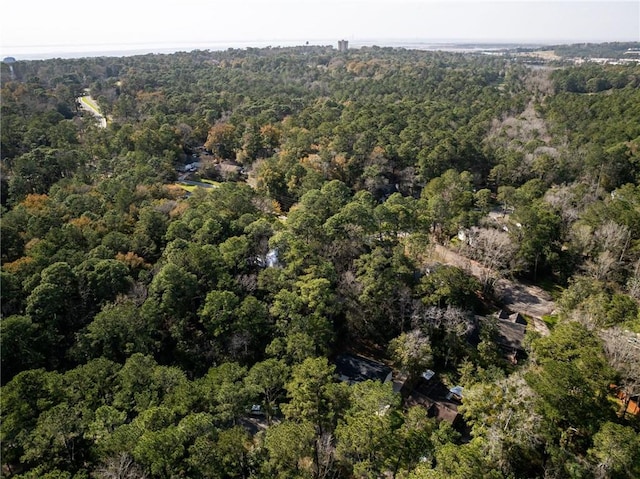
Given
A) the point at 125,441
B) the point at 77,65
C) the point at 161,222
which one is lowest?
the point at 125,441

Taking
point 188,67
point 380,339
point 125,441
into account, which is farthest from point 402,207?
point 188,67

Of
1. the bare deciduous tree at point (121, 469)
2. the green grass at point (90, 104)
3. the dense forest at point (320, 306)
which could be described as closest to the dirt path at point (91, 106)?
the green grass at point (90, 104)

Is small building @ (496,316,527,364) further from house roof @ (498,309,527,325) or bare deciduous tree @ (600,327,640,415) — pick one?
bare deciduous tree @ (600,327,640,415)

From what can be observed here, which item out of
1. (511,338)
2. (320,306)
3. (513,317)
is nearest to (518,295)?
(513,317)

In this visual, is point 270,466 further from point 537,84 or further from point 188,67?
point 188,67

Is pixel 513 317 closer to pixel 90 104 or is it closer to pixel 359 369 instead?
pixel 359 369

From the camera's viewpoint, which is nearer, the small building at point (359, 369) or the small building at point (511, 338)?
the small building at point (359, 369)

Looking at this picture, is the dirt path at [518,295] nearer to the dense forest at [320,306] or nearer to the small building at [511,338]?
the dense forest at [320,306]
